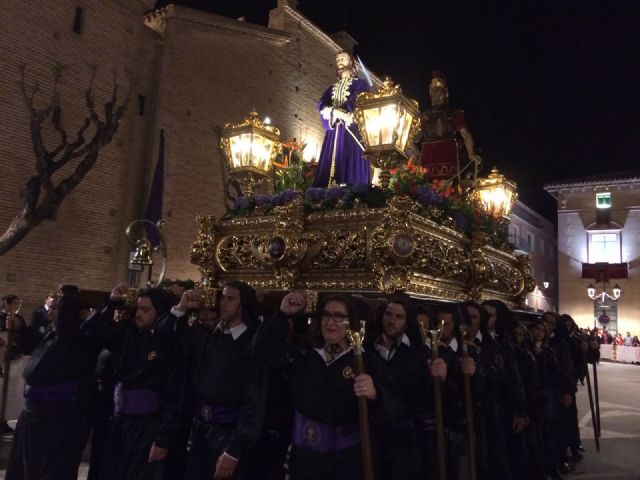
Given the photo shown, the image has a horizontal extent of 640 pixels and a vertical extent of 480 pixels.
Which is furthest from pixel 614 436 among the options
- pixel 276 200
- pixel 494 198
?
pixel 276 200

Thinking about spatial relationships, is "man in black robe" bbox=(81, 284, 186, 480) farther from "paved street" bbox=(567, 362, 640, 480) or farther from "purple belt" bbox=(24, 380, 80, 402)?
"paved street" bbox=(567, 362, 640, 480)

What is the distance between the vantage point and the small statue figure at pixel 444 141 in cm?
765

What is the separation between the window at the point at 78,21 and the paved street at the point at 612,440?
11608 mm

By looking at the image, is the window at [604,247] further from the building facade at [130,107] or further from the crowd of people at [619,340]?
the building facade at [130,107]

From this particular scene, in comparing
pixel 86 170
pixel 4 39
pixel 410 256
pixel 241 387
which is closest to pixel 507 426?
pixel 410 256

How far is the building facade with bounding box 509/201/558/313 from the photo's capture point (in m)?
38.2

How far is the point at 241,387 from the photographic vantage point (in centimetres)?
366

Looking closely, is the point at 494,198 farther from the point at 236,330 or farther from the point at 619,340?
the point at 619,340

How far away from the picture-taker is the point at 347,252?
507 cm

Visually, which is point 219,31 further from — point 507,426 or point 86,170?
point 507,426

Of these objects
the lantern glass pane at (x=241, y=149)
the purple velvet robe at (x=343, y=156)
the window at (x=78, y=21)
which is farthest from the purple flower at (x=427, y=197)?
the window at (x=78, y=21)

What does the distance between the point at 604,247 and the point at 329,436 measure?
35.6m

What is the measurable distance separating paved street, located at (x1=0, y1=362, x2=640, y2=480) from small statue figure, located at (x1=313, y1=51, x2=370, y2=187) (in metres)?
4.34

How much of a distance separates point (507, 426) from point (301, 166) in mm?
3866
